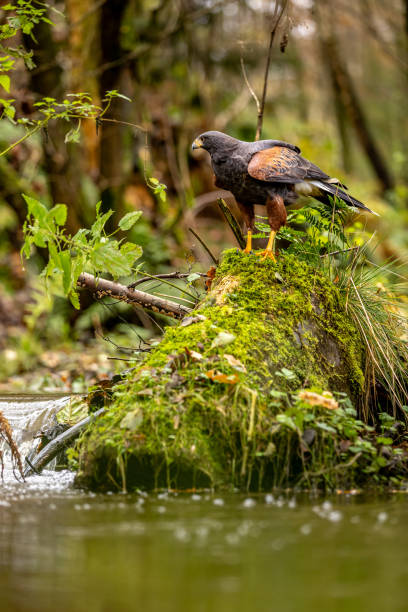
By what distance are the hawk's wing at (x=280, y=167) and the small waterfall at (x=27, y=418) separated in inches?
83.6

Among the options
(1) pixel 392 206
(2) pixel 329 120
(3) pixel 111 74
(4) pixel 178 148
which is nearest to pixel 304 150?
(1) pixel 392 206

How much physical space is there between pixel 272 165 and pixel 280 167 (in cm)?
5

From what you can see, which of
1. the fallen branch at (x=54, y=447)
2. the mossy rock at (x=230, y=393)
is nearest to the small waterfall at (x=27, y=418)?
the fallen branch at (x=54, y=447)

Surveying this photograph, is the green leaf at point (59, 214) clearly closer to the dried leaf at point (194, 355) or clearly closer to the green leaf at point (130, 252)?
the green leaf at point (130, 252)

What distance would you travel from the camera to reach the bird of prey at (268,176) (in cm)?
442

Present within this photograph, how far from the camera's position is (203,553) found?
2.44 meters

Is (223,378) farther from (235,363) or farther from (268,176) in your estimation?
(268,176)

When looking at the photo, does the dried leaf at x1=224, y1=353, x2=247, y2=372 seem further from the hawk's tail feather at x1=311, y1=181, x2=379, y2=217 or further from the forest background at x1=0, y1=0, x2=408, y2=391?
the hawk's tail feather at x1=311, y1=181, x2=379, y2=217

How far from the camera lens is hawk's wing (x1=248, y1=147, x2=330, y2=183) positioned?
4.39 meters

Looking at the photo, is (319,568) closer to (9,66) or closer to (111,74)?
(9,66)

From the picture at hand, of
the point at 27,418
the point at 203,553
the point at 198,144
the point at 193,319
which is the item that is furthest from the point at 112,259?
the point at 203,553

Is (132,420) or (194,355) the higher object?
(194,355)

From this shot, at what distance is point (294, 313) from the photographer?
14.3ft

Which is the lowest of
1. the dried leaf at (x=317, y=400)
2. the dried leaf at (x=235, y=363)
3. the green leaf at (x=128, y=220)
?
the dried leaf at (x=317, y=400)
